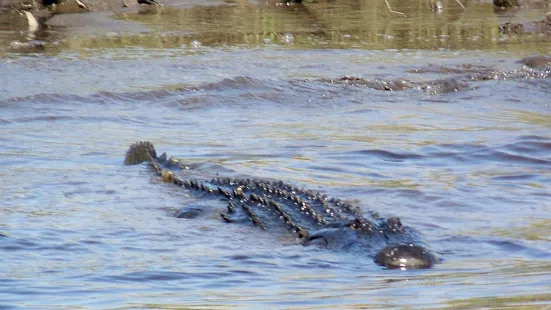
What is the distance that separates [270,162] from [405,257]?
3.21 meters

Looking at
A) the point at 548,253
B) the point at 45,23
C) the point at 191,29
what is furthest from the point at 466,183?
the point at 45,23

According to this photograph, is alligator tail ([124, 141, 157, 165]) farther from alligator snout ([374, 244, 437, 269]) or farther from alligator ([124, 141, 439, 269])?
alligator snout ([374, 244, 437, 269])

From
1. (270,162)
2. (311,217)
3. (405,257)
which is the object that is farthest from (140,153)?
(405,257)

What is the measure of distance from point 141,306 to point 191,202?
2574 millimetres

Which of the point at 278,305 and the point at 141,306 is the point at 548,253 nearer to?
the point at 278,305

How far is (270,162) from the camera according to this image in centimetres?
787

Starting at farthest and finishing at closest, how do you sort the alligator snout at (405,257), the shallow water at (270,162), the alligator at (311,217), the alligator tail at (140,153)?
the alligator tail at (140,153), the alligator at (311,217), the alligator snout at (405,257), the shallow water at (270,162)

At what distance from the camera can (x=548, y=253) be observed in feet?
16.7

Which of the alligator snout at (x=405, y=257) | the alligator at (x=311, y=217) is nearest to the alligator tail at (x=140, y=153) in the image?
the alligator at (x=311, y=217)

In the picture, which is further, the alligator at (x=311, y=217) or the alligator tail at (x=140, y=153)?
the alligator tail at (x=140, y=153)

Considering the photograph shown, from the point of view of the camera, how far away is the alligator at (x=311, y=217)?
15.9ft

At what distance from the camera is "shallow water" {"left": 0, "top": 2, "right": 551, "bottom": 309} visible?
4457 millimetres

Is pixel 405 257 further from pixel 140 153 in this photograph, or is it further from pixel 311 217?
pixel 140 153

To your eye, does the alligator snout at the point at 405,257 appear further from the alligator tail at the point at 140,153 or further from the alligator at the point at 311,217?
the alligator tail at the point at 140,153
